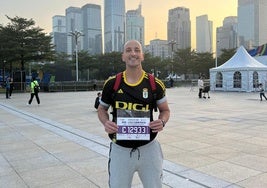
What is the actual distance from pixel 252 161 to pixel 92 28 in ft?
268

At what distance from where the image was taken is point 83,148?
23.6ft

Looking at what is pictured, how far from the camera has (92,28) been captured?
84.4m

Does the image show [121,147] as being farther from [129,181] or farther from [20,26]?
[20,26]

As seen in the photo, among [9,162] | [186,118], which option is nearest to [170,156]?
[9,162]

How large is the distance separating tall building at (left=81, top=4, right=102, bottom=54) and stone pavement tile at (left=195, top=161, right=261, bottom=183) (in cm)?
7805

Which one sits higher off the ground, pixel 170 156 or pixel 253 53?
pixel 253 53

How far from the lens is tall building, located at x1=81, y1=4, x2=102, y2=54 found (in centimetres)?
8406

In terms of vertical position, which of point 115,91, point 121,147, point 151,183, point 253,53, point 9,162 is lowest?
point 9,162

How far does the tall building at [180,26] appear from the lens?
348ft

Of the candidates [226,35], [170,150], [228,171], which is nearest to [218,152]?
[170,150]

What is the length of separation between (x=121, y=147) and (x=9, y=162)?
417cm

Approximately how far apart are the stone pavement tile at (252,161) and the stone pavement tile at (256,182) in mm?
428

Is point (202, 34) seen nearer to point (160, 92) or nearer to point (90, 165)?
point (90, 165)

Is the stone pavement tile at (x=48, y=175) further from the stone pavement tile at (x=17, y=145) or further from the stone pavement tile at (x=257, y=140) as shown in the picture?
the stone pavement tile at (x=257, y=140)
